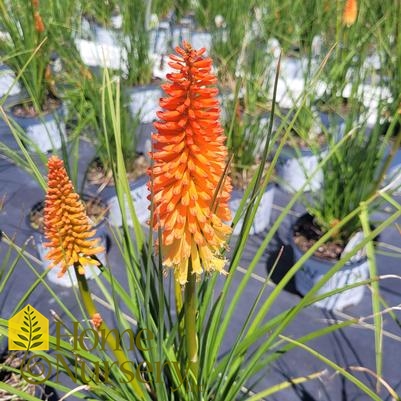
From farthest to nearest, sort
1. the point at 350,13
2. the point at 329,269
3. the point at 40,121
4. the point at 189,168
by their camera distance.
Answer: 1. the point at 40,121
2. the point at 350,13
3. the point at 329,269
4. the point at 189,168

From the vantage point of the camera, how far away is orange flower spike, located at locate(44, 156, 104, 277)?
1066 mm

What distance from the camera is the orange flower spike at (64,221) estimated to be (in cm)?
107

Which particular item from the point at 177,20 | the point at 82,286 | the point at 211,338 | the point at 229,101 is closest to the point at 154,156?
the point at 82,286

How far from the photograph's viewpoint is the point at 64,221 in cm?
112

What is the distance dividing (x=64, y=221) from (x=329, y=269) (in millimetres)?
1429

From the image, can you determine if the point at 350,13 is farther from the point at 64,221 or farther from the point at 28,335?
the point at 28,335

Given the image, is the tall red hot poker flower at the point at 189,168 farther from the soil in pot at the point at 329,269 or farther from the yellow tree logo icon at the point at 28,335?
the soil in pot at the point at 329,269

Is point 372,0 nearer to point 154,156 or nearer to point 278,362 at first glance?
point 278,362

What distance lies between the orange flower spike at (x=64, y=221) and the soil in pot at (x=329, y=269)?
1.33m

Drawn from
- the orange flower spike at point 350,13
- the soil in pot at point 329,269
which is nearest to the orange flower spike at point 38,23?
the orange flower spike at point 350,13

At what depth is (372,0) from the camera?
413 centimetres

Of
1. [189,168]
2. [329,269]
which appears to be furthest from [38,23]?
[189,168]

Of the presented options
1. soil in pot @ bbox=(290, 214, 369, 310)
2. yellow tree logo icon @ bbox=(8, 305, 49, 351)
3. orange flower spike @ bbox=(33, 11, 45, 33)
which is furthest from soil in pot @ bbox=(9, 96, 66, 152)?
yellow tree logo icon @ bbox=(8, 305, 49, 351)

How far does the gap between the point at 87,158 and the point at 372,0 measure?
2.77 meters
